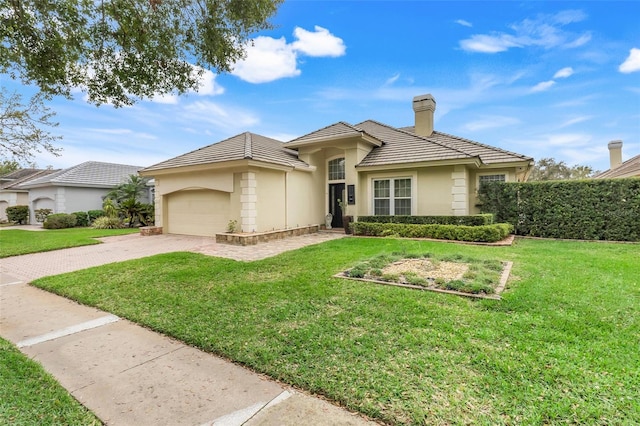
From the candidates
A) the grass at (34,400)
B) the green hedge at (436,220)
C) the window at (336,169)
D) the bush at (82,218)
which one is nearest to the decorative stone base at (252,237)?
the green hedge at (436,220)

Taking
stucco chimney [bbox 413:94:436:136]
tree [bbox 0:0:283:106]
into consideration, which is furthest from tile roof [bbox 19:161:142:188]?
stucco chimney [bbox 413:94:436:136]

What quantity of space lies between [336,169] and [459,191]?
5.98 meters

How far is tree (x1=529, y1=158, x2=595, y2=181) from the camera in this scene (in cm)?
3938

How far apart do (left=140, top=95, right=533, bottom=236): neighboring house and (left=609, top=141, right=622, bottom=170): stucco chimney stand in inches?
709

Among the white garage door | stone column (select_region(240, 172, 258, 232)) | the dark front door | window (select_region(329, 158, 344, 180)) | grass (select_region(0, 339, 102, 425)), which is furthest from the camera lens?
the dark front door

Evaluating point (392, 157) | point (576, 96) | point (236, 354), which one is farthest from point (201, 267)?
point (576, 96)

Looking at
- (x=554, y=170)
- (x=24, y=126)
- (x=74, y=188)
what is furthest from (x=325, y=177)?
(x=554, y=170)

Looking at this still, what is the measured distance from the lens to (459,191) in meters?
12.4

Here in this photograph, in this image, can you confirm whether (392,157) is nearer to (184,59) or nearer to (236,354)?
(184,59)

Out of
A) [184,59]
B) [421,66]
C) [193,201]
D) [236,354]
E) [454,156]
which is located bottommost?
[236,354]

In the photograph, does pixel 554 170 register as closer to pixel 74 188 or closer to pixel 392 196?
pixel 392 196

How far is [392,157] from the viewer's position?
13.6 m

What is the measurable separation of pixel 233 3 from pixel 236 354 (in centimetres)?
605

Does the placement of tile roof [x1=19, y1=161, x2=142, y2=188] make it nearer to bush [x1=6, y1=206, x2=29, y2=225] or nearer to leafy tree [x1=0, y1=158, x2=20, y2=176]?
bush [x1=6, y1=206, x2=29, y2=225]
